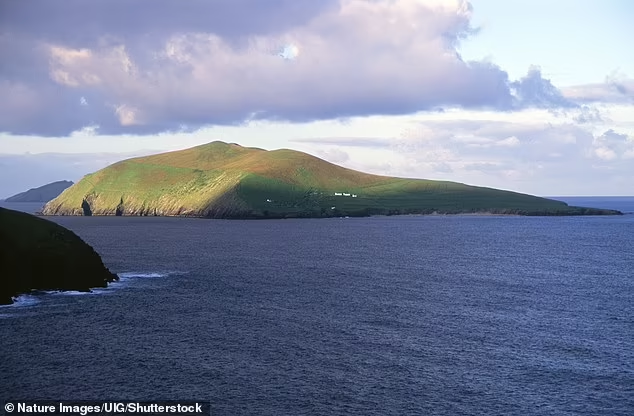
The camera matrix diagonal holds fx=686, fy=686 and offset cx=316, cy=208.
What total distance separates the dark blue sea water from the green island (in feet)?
14.7

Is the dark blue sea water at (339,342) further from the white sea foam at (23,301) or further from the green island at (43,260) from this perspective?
the green island at (43,260)

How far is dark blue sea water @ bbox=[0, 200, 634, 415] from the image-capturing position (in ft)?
184

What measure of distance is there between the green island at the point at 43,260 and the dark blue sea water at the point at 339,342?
14.7 ft

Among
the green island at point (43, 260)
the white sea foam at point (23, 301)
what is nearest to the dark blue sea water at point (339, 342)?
the white sea foam at point (23, 301)

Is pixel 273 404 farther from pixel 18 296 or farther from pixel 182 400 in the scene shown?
pixel 18 296

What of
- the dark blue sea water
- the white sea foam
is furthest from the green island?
the dark blue sea water

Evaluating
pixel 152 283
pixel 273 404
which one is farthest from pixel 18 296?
pixel 273 404

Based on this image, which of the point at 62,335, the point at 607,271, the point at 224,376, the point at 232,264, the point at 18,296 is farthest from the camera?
the point at 232,264

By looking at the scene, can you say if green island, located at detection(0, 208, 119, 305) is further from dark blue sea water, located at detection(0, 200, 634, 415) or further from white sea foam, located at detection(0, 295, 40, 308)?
dark blue sea water, located at detection(0, 200, 634, 415)

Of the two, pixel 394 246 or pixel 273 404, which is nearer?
pixel 273 404

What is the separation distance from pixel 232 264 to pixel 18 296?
2074 inches

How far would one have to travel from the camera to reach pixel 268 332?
77562 millimetres

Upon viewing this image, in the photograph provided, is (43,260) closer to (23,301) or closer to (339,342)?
(23,301)

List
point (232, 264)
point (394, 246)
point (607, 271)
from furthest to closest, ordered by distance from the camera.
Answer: point (394, 246) → point (232, 264) → point (607, 271)
